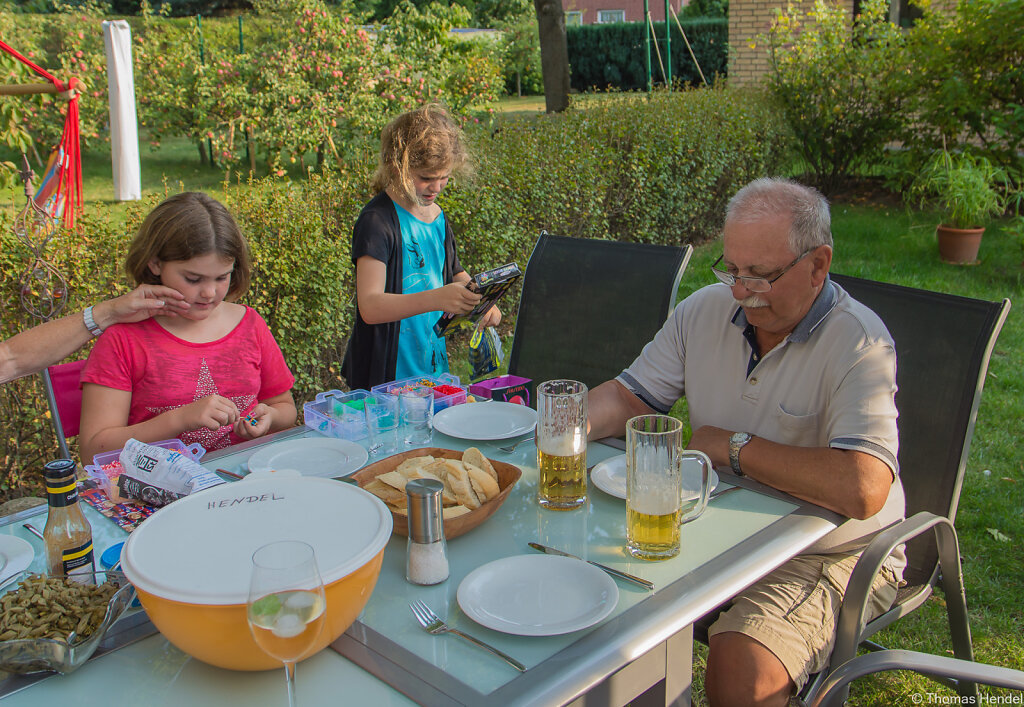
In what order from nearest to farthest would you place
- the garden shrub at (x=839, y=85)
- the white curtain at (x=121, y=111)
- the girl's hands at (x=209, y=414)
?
1. the girl's hands at (x=209, y=414)
2. the white curtain at (x=121, y=111)
3. the garden shrub at (x=839, y=85)

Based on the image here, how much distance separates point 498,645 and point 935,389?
4.78 feet

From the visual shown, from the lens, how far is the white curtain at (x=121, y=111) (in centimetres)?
547

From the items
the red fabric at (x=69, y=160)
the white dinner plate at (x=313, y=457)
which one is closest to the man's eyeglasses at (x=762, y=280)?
the white dinner plate at (x=313, y=457)

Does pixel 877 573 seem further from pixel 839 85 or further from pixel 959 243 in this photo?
pixel 839 85

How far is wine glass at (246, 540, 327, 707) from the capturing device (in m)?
0.99

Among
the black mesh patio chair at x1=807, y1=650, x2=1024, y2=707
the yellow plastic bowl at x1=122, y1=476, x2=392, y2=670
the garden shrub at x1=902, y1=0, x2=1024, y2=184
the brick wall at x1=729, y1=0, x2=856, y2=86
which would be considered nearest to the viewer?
the yellow plastic bowl at x1=122, y1=476, x2=392, y2=670

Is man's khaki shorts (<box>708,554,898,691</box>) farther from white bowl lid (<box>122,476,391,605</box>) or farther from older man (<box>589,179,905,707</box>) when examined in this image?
white bowl lid (<box>122,476,391,605</box>)

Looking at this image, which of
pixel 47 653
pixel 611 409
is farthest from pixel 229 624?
pixel 611 409

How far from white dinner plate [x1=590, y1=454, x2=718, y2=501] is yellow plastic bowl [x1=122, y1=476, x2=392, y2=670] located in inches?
25.3

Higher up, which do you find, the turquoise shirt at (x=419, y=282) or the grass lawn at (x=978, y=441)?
the turquoise shirt at (x=419, y=282)

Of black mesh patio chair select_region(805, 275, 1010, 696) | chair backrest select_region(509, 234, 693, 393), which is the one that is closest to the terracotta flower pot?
chair backrest select_region(509, 234, 693, 393)

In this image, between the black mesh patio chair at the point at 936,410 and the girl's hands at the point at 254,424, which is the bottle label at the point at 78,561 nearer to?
the girl's hands at the point at 254,424

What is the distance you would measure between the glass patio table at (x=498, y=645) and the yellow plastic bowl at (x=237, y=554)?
0.24 ft

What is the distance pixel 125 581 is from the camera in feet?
4.47
